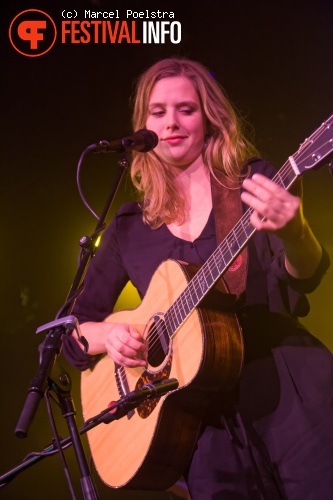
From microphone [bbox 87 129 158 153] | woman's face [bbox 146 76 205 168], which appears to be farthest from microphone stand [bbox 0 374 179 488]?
woman's face [bbox 146 76 205 168]

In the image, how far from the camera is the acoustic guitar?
201 centimetres

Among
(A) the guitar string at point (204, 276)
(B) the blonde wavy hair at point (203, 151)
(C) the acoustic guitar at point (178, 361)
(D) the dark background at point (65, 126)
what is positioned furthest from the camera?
(D) the dark background at point (65, 126)

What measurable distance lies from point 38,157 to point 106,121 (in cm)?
53

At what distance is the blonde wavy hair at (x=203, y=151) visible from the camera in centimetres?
259

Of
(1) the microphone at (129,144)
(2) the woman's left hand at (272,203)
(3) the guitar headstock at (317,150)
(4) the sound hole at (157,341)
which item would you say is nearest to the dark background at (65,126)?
(1) the microphone at (129,144)

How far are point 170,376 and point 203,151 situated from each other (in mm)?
1055

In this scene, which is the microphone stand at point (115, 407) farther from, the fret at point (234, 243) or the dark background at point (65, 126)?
the dark background at point (65, 126)

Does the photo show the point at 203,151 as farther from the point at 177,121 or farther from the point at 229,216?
the point at 229,216

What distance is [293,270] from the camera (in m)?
1.96

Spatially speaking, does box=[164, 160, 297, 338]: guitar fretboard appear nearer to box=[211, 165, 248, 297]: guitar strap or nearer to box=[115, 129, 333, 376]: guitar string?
box=[115, 129, 333, 376]: guitar string

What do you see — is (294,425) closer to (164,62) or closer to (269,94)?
(164,62)

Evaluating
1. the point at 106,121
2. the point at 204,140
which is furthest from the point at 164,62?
the point at 106,121

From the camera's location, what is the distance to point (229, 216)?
233 centimetres

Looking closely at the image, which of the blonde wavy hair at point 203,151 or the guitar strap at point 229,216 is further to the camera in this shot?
the blonde wavy hair at point 203,151
